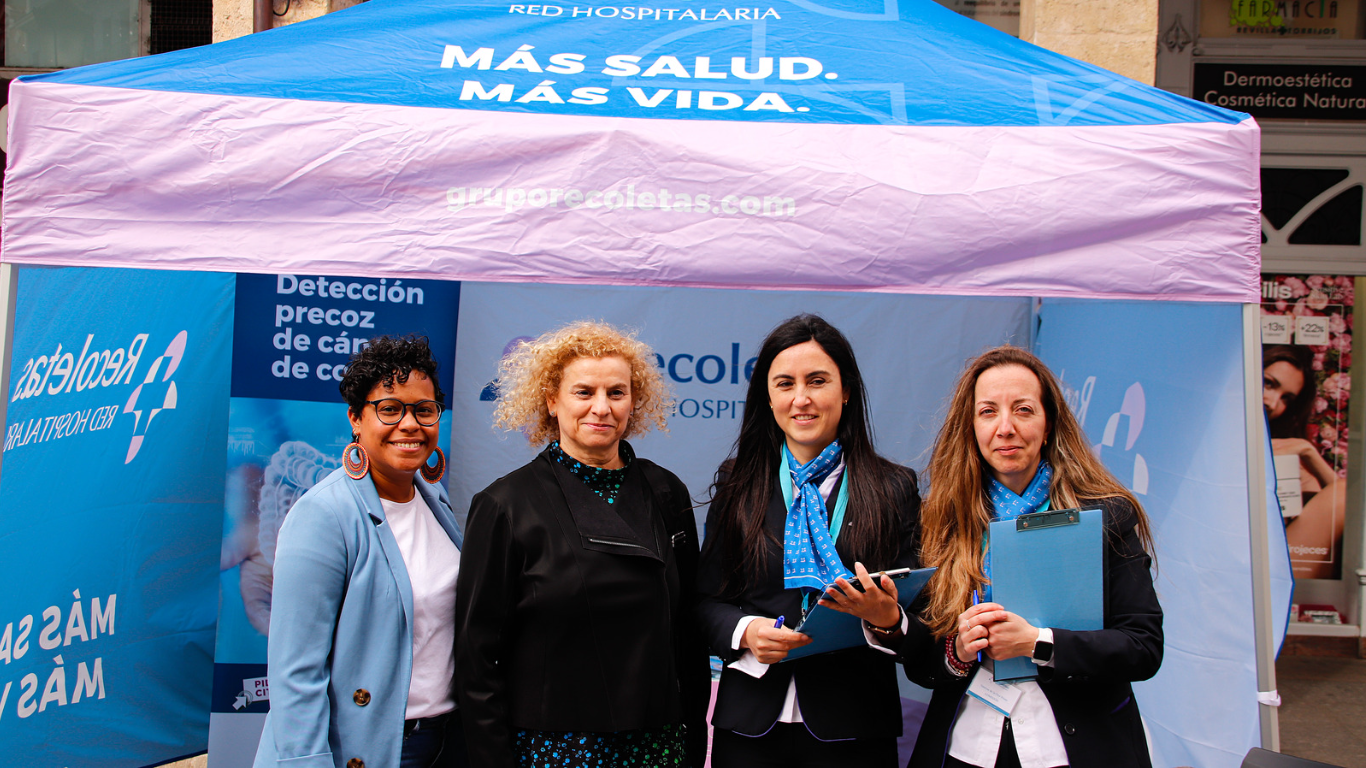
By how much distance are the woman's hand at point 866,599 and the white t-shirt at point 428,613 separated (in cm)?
90

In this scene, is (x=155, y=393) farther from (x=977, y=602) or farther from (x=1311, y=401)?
(x=1311, y=401)

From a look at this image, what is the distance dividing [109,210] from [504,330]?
1.86 metres

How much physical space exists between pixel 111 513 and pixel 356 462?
59.8 inches

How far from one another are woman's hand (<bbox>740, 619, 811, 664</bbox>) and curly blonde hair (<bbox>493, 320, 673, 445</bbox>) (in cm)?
60

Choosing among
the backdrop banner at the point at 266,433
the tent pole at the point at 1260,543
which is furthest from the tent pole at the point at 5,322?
the tent pole at the point at 1260,543

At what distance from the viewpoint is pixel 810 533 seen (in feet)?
7.13

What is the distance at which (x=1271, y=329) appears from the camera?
18.1 feet

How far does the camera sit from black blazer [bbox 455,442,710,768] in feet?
6.81

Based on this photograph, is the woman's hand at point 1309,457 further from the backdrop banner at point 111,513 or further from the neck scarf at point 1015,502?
the backdrop banner at point 111,513

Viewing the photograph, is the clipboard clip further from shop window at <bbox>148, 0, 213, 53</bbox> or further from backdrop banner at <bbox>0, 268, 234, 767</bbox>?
shop window at <bbox>148, 0, 213, 53</bbox>

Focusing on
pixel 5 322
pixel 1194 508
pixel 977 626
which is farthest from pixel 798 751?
pixel 5 322

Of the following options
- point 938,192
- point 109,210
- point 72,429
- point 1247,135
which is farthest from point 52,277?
point 1247,135

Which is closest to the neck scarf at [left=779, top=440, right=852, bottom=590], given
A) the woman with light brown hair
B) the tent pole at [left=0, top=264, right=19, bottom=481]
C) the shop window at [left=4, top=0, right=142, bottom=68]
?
the woman with light brown hair

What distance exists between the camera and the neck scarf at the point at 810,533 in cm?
Answer: 209
